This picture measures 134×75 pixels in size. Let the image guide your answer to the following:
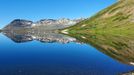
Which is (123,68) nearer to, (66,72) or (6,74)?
(66,72)

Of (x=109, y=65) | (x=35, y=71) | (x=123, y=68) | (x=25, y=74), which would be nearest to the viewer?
(x=25, y=74)

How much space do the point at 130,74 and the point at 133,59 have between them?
22162 millimetres

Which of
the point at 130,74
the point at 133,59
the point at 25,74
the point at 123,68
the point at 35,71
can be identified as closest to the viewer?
the point at 130,74

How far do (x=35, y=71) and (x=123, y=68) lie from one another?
15738 millimetres

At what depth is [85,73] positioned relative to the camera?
51875 millimetres

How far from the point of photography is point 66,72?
2063 inches

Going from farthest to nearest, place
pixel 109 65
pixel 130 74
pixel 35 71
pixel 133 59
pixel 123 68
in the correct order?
1. pixel 133 59
2. pixel 109 65
3. pixel 123 68
4. pixel 35 71
5. pixel 130 74

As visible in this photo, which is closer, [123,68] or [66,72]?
[66,72]

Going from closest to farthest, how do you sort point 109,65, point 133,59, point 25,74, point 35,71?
point 25,74 < point 35,71 < point 109,65 < point 133,59

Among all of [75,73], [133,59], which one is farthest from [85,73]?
[133,59]

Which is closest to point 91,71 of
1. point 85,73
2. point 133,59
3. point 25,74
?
point 85,73

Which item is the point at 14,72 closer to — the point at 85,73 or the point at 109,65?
the point at 85,73

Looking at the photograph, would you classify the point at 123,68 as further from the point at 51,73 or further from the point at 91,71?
the point at 51,73

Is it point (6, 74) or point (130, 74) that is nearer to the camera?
point (130, 74)
